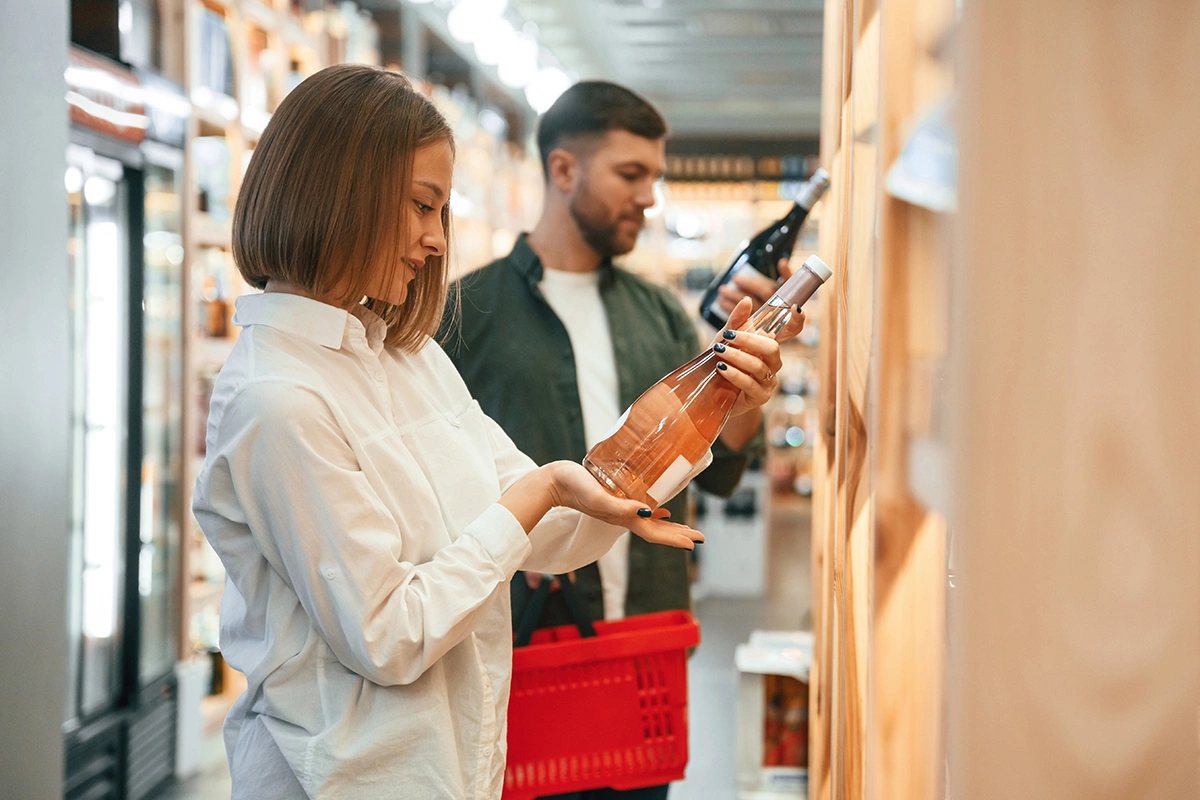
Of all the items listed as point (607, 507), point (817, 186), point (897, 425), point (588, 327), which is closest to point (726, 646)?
point (588, 327)

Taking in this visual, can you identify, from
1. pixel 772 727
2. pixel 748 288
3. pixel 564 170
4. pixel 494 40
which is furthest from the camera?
pixel 494 40

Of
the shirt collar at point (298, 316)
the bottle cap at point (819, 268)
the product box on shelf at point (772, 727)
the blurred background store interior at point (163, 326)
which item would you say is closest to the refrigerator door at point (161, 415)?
the blurred background store interior at point (163, 326)

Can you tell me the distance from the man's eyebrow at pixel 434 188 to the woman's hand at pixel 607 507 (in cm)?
37

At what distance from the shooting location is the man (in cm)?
241

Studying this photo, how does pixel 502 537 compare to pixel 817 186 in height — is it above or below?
below

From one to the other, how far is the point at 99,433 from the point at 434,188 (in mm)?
3018

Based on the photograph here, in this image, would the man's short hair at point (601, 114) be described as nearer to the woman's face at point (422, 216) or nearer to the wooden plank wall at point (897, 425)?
the woman's face at point (422, 216)

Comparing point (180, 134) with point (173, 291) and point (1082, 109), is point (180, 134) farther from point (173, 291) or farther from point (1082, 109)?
point (1082, 109)

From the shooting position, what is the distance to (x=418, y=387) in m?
1.50

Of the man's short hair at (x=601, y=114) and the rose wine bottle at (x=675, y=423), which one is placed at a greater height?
the man's short hair at (x=601, y=114)

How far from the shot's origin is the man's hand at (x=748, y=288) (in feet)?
6.63

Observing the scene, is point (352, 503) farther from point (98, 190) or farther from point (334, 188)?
point (98, 190)

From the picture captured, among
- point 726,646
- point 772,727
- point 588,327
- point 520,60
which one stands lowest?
point 726,646

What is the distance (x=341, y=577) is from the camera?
1.20m
